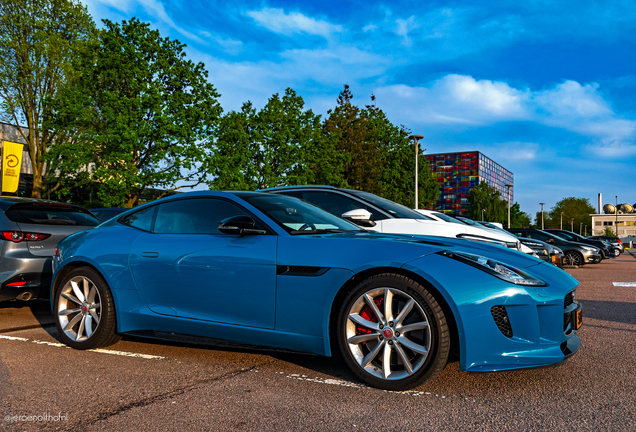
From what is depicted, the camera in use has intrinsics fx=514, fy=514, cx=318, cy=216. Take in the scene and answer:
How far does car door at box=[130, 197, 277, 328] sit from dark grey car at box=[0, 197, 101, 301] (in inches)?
91.8

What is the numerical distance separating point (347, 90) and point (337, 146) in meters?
7.58

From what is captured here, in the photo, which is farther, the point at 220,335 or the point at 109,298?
the point at 109,298

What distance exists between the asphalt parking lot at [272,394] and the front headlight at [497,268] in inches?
28.3

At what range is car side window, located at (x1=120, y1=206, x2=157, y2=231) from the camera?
4525 mm

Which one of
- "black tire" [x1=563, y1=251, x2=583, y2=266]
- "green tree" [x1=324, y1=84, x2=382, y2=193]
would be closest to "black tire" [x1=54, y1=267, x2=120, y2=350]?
"black tire" [x1=563, y1=251, x2=583, y2=266]

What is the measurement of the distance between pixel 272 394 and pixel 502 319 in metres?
1.49

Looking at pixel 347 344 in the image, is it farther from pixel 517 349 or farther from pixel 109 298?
pixel 109 298

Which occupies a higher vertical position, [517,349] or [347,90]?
[347,90]

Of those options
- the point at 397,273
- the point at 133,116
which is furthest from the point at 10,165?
the point at 397,273

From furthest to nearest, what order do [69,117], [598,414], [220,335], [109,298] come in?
[69,117]
[109,298]
[220,335]
[598,414]

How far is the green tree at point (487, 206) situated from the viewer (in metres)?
88.6

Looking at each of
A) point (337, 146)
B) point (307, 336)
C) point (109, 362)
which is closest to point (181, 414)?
point (307, 336)

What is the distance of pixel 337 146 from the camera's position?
40.1 m

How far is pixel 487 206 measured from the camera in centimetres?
8925
